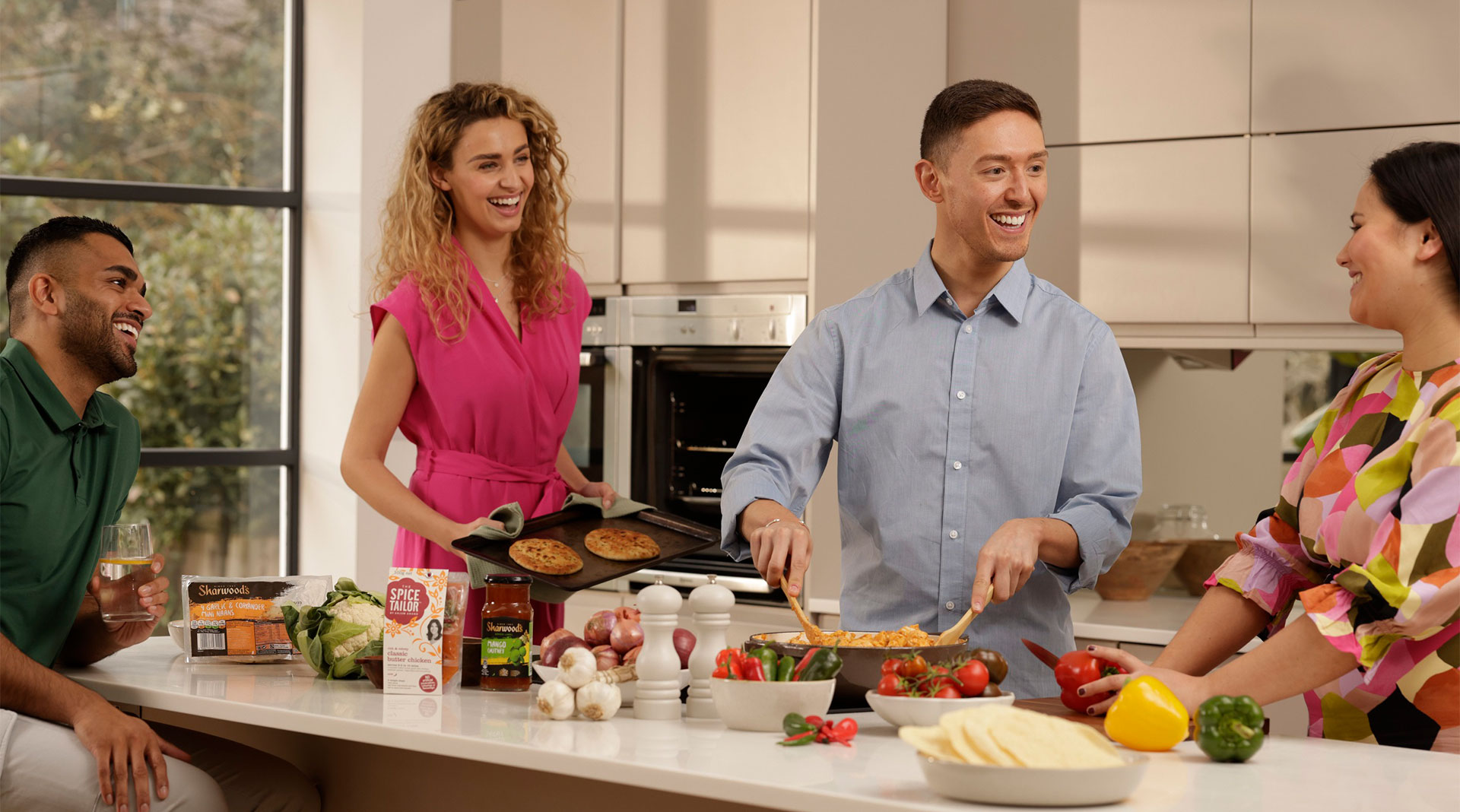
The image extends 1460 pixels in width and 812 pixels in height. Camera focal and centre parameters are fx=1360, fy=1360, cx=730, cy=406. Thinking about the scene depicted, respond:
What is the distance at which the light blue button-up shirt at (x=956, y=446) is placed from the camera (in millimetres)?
2254

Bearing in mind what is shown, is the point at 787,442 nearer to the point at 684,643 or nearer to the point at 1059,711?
the point at 684,643

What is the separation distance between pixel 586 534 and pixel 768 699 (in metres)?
0.92

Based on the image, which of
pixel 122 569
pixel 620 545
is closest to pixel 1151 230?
pixel 620 545

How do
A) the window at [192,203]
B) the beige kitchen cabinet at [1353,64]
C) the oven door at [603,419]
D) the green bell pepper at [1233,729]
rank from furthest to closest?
the window at [192,203], the oven door at [603,419], the beige kitchen cabinet at [1353,64], the green bell pepper at [1233,729]

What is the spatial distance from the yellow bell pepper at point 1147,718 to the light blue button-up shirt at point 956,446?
0.52 m

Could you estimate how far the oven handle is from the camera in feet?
12.6

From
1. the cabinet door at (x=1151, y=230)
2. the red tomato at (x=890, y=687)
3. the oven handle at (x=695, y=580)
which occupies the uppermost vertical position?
the cabinet door at (x=1151, y=230)

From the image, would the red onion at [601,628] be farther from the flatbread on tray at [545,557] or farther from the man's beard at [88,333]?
the man's beard at [88,333]

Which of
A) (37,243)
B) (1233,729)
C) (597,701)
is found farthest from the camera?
→ (37,243)

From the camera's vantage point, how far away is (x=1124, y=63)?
12.1 feet

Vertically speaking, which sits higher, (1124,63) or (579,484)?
(1124,63)

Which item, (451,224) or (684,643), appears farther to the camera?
(451,224)

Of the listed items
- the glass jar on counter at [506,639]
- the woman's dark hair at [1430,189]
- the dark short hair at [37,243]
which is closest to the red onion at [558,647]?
the glass jar on counter at [506,639]

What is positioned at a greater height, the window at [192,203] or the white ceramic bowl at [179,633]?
the window at [192,203]
